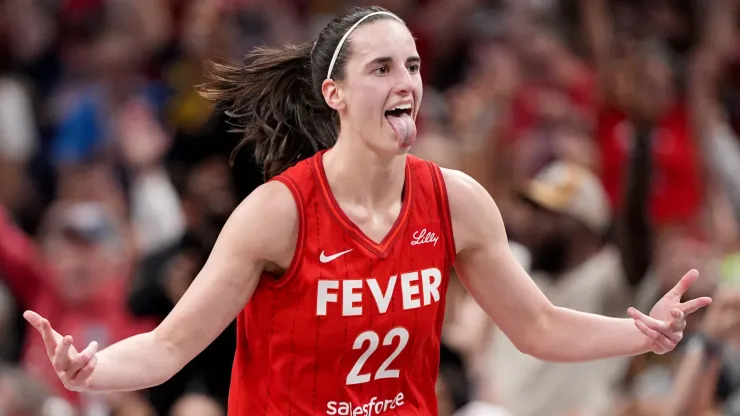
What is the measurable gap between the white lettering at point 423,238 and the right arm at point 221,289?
363 mm

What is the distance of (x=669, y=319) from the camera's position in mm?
4105

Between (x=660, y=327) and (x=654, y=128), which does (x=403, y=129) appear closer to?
(x=660, y=327)

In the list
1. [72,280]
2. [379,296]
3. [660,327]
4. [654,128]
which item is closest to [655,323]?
[660,327]

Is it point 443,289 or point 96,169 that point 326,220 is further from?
point 96,169

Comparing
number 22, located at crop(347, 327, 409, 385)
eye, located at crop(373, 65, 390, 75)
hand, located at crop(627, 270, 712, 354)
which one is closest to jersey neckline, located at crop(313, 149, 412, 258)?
number 22, located at crop(347, 327, 409, 385)

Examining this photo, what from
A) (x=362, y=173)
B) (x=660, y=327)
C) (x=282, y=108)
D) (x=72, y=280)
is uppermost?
(x=282, y=108)

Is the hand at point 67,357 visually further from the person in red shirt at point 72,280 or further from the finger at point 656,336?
the person in red shirt at point 72,280

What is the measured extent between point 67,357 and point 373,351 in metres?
0.89

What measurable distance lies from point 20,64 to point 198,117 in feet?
5.86

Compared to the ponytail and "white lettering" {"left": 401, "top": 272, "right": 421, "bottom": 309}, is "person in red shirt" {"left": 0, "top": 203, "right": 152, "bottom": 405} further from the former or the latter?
"white lettering" {"left": 401, "top": 272, "right": 421, "bottom": 309}

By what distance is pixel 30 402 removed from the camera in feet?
20.0

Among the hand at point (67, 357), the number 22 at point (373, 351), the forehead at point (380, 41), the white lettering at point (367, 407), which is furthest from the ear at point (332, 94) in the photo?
the hand at point (67, 357)

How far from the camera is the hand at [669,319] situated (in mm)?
4082

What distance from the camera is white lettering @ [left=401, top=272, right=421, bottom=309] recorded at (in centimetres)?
411
